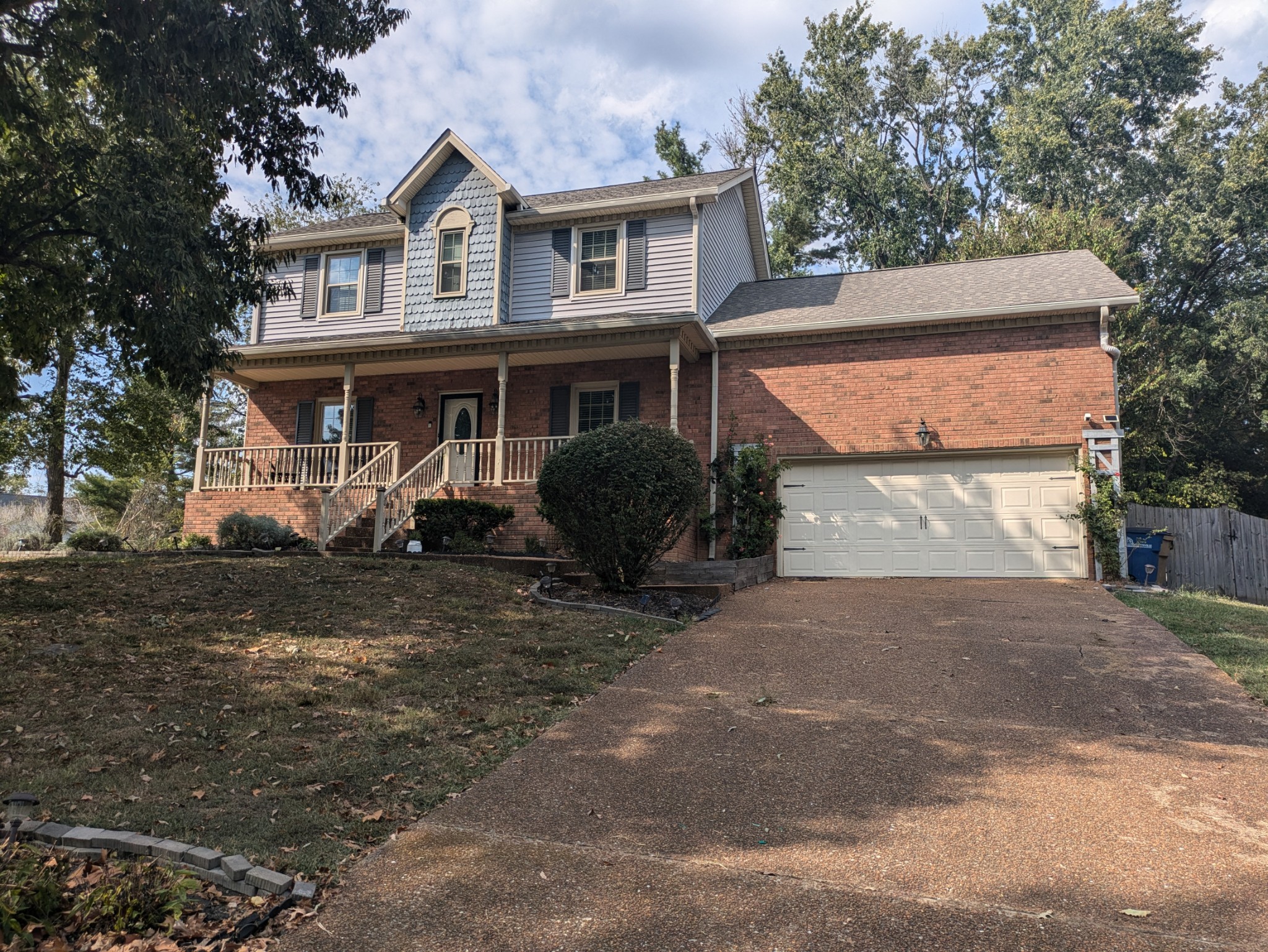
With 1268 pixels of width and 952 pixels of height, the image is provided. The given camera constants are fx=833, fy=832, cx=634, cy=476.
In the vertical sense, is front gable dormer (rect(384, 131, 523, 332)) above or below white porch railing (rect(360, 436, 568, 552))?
above

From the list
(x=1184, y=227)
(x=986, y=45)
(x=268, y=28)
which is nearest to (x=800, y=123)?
(x=986, y=45)

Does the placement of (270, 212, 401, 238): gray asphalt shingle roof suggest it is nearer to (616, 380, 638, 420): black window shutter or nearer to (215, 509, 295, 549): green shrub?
(616, 380, 638, 420): black window shutter

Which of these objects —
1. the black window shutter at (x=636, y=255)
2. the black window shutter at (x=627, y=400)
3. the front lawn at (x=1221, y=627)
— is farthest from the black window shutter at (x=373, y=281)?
the front lawn at (x=1221, y=627)

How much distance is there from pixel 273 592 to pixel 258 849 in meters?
5.77

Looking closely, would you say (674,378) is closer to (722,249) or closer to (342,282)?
(722,249)

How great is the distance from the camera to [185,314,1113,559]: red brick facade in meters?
13.0

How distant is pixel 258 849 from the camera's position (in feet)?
11.8

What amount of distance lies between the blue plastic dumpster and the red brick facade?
5.91ft

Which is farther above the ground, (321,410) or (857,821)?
(321,410)

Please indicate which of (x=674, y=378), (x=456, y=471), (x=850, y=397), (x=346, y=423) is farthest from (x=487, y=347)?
(x=850, y=397)

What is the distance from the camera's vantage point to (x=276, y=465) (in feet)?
51.8

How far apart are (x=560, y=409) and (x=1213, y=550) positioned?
39.3 ft

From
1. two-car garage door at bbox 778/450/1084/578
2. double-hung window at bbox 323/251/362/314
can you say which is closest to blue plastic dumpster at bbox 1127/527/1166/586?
two-car garage door at bbox 778/450/1084/578

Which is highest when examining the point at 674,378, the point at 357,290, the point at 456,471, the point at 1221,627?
the point at 357,290
